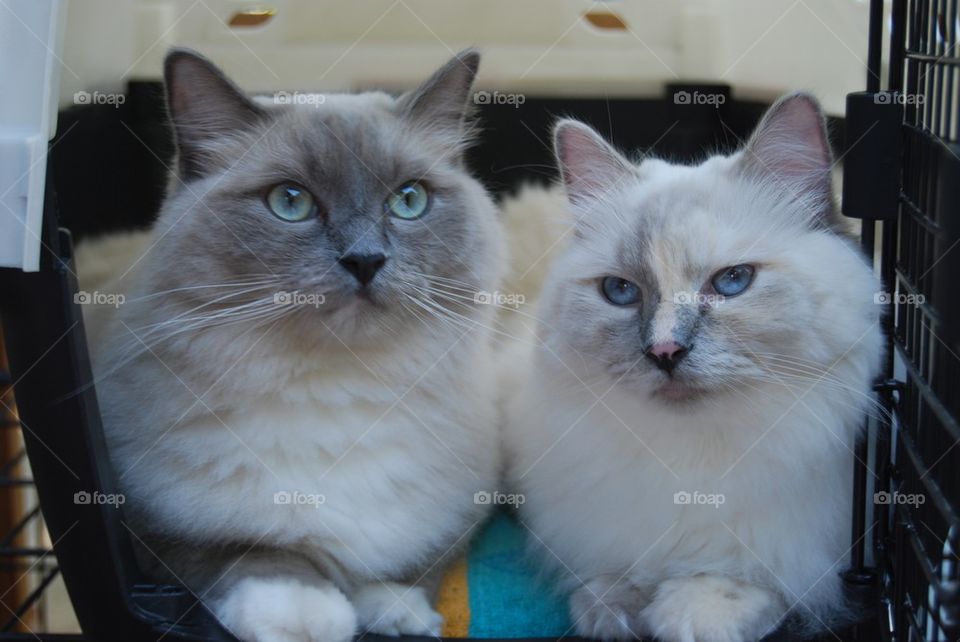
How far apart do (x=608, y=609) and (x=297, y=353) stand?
61cm

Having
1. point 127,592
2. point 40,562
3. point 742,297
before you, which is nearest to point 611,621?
point 742,297

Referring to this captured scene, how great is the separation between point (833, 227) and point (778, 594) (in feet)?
1.82

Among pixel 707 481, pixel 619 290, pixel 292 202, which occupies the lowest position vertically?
pixel 707 481

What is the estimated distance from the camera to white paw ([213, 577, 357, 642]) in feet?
4.17

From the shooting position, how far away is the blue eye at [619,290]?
1407 millimetres

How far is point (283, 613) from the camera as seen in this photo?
1.27 meters

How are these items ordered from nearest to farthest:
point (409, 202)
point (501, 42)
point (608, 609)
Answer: point (608, 609), point (409, 202), point (501, 42)

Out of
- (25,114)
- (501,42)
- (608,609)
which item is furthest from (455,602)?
(501,42)

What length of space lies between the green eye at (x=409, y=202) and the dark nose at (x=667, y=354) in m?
0.45

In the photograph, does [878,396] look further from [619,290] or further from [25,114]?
[25,114]

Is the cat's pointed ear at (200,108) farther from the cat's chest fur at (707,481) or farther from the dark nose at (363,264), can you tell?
the cat's chest fur at (707,481)

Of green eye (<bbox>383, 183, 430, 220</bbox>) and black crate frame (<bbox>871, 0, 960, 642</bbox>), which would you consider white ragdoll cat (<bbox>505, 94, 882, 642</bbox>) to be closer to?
black crate frame (<bbox>871, 0, 960, 642</bbox>)

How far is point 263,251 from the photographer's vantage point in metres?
1.38

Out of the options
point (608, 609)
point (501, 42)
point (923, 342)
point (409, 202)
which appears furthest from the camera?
point (501, 42)
